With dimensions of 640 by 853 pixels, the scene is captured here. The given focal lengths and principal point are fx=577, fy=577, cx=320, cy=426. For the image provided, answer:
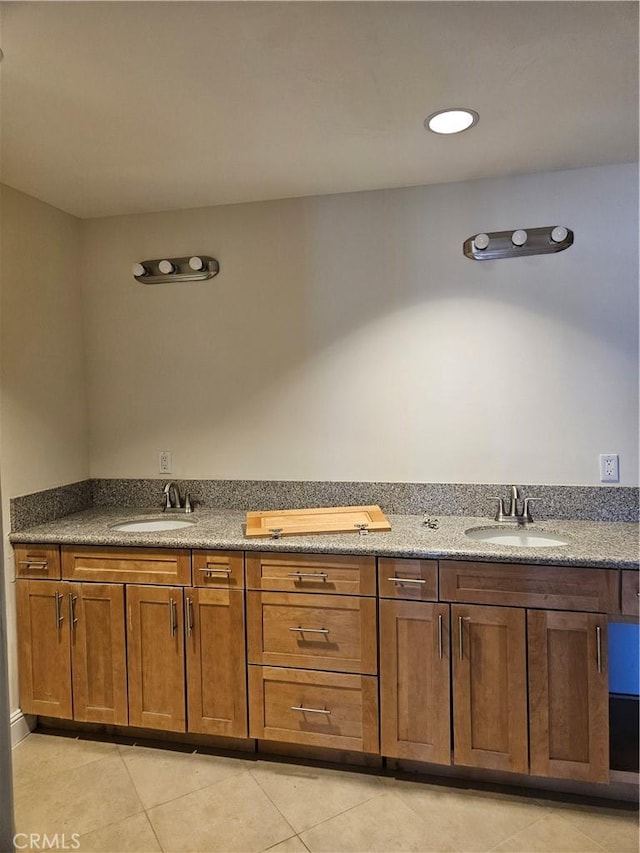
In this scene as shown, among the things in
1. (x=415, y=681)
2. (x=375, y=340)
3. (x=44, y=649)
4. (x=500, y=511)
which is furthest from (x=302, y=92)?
(x=44, y=649)

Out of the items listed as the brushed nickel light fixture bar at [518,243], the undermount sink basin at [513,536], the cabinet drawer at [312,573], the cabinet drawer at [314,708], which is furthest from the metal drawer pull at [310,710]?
the brushed nickel light fixture bar at [518,243]

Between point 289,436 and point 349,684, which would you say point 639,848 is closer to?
point 349,684

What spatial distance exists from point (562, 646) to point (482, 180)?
193cm

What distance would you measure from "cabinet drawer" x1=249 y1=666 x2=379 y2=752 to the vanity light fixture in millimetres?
1826

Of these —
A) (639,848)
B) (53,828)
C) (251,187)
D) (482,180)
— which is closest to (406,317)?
(482,180)

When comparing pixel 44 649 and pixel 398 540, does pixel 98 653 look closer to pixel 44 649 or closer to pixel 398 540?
pixel 44 649

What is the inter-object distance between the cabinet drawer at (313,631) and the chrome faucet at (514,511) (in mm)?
719

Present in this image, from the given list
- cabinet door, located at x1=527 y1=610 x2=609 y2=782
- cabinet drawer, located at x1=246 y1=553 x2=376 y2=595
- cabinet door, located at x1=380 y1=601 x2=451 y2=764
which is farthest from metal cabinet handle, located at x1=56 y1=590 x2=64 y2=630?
cabinet door, located at x1=527 y1=610 x2=609 y2=782

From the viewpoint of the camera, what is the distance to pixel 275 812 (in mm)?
2020

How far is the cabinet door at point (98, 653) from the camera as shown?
2.39 m

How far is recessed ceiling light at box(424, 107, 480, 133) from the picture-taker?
6.31 ft

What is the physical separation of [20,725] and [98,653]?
0.53 meters

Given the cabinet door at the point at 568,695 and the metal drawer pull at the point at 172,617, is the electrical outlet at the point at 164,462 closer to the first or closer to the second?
the metal drawer pull at the point at 172,617

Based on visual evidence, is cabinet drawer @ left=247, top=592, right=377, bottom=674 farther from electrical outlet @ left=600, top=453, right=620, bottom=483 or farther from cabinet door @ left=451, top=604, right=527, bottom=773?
electrical outlet @ left=600, top=453, right=620, bottom=483
